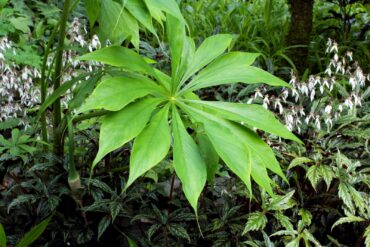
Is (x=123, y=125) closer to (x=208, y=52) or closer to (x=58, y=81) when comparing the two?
(x=208, y=52)

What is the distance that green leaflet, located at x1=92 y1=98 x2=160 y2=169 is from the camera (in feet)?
3.81

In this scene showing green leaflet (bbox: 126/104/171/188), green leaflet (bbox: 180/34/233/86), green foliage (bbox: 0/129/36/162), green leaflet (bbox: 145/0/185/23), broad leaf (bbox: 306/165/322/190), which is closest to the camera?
green leaflet (bbox: 126/104/171/188)

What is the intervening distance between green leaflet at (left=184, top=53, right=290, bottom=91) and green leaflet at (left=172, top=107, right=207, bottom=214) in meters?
0.19

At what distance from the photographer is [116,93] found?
1235 millimetres

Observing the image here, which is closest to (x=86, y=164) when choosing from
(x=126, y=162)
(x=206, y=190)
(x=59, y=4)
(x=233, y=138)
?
(x=126, y=162)

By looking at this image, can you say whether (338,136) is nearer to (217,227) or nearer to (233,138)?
(217,227)

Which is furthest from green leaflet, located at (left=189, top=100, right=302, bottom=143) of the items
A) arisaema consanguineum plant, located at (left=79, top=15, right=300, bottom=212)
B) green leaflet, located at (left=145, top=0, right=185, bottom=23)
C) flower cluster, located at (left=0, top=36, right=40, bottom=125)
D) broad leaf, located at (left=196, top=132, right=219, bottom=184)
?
flower cluster, located at (left=0, top=36, right=40, bottom=125)

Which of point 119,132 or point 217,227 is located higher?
point 119,132

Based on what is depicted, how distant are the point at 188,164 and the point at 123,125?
0.20 meters

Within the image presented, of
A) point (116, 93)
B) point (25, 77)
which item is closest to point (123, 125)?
point (116, 93)

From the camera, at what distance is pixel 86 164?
6.42 ft

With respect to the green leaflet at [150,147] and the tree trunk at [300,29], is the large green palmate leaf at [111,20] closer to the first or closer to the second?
the green leaflet at [150,147]

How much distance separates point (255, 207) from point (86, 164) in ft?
2.41

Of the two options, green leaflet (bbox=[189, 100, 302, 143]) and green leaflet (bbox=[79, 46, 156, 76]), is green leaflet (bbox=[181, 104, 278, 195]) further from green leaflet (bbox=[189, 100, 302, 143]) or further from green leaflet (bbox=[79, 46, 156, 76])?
green leaflet (bbox=[79, 46, 156, 76])
